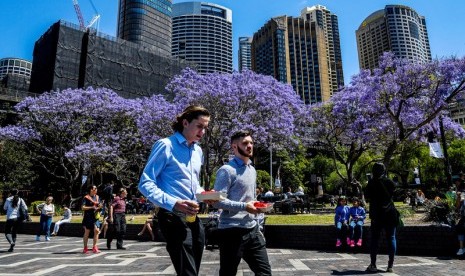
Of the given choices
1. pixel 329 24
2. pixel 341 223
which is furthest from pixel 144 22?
pixel 341 223

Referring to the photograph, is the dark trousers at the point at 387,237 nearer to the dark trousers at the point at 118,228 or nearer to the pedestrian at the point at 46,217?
the dark trousers at the point at 118,228

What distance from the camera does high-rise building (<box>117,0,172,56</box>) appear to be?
135 m

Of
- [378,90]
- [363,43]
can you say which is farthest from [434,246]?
[363,43]

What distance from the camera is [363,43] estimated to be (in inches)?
4213

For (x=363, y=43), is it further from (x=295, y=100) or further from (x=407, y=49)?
(x=295, y=100)

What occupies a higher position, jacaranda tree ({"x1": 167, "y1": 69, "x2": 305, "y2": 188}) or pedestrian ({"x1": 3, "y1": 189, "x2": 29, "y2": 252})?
jacaranda tree ({"x1": 167, "y1": 69, "x2": 305, "y2": 188})

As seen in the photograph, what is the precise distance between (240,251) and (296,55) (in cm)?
10782

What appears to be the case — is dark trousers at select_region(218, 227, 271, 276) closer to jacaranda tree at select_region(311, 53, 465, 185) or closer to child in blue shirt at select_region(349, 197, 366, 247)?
child in blue shirt at select_region(349, 197, 366, 247)

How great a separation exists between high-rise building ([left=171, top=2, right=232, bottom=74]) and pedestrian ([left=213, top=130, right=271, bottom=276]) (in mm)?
166663

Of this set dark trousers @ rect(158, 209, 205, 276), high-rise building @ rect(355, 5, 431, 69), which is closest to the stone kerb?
dark trousers @ rect(158, 209, 205, 276)

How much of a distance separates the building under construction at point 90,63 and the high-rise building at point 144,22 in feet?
263

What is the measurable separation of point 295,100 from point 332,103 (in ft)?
8.19

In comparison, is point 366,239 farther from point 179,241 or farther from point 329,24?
point 329,24

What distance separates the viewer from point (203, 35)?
17575 cm
